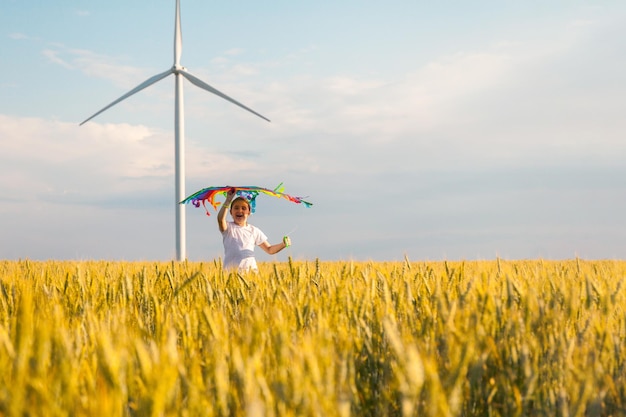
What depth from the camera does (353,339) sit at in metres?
2.48

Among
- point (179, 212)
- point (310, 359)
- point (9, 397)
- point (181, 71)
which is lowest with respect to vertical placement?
point (9, 397)

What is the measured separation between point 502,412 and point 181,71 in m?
20.1

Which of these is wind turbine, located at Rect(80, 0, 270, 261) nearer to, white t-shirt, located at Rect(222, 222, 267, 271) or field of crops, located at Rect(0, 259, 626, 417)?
white t-shirt, located at Rect(222, 222, 267, 271)

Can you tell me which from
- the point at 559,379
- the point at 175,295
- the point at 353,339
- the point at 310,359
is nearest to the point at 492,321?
the point at 559,379

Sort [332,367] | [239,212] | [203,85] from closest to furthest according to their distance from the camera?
[332,367] < [239,212] < [203,85]

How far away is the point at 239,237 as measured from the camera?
29.8 feet

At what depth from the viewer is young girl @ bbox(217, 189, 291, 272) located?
8906 mm

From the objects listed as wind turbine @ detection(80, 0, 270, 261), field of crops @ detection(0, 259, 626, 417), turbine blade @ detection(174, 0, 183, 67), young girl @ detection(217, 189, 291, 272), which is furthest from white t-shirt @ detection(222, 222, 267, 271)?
turbine blade @ detection(174, 0, 183, 67)

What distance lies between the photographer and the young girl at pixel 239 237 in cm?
891

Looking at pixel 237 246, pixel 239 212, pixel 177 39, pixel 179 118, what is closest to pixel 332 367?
pixel 237 246

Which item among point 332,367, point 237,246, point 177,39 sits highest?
point 177,39

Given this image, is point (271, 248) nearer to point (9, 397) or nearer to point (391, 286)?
point (391, 286)

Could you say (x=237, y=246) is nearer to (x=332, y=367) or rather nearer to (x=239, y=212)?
(x=239, y=212)

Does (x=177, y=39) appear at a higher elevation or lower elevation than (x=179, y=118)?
higher
